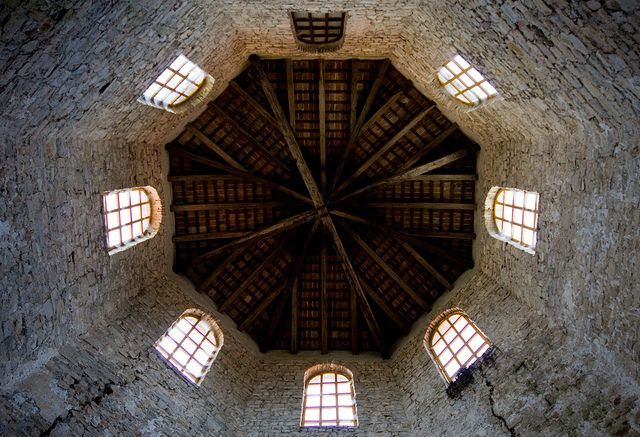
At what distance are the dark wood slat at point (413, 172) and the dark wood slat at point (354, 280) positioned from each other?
100cm

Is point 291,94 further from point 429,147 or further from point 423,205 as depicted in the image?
point 423,205

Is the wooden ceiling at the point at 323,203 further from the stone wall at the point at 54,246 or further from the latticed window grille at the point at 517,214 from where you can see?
the stone wall at the point at 54,246

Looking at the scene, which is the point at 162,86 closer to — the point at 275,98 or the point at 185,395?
the point at 275,98

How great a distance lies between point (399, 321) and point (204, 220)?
6922mm

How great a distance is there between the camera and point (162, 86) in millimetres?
10562

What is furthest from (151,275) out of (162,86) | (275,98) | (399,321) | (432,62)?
(432,62)

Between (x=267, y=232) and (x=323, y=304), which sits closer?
(x=267, y=232)

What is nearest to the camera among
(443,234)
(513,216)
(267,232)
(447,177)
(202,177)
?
(513,216)

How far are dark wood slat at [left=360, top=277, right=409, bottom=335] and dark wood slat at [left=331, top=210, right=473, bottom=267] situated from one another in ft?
6.40

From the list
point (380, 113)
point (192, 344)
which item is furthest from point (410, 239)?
point (192, 344)

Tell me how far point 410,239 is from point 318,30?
6751 mm

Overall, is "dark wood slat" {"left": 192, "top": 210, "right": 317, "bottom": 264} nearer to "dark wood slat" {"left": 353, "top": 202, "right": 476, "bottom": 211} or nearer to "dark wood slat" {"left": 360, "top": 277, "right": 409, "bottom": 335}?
"dark wood slat" {"left": 353, "top": 202, "right": 476, "bottom": 211}

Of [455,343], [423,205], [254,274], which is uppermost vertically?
[423,205]

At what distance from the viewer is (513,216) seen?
1102 cm
